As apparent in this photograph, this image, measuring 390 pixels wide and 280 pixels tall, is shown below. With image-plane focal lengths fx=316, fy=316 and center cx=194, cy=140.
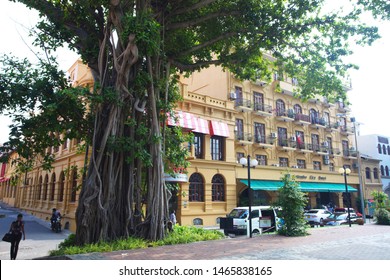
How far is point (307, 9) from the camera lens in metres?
11.9

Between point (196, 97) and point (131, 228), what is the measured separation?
1452 cm

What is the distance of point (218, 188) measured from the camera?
927 inches

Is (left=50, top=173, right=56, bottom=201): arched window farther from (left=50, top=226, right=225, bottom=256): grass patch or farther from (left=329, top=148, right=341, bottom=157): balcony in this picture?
(left=329, top=148, right=341, bottom=157): balcony

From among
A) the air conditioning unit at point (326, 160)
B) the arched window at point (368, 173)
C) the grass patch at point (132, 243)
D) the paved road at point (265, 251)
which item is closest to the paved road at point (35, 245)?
the paved road at point (265, 251)

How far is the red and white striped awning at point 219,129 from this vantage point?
76.2ft

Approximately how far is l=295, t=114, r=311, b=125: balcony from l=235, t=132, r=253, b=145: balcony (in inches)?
269

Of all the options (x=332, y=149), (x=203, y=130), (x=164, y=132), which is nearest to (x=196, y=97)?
(x=203, y=130)

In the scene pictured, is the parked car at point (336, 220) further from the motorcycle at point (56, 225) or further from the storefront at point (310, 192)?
the motorcycle at point (56, 225)

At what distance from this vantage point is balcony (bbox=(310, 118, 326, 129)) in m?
32.2

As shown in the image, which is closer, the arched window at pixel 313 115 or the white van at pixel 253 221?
the white van at pixel 253 221

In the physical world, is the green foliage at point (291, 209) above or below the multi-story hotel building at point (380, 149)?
below

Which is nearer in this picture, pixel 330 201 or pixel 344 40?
pixel 344 40

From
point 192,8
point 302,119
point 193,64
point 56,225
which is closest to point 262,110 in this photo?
point 302,119

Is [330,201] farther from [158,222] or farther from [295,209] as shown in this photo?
[158,222]
